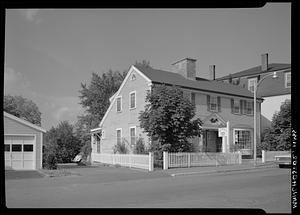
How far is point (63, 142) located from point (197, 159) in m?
11.4

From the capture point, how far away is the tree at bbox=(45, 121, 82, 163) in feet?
84.4

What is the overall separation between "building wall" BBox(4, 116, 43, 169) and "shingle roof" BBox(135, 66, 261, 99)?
752 centimetres

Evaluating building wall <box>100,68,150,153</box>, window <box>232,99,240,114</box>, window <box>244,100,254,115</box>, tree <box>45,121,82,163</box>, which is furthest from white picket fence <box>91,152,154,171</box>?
window <box>244,100,254,115</box>

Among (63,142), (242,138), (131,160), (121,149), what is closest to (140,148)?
(131,160)

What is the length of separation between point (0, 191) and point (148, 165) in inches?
438

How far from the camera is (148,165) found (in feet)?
58.6

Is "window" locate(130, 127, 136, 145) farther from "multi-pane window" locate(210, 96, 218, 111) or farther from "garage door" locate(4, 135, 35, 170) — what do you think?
"garage door" locate(4, 135, 35, 170)

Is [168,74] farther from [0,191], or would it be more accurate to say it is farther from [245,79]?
[0,191]

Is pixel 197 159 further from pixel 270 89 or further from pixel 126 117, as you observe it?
pixel 270 89

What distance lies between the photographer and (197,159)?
746 inches

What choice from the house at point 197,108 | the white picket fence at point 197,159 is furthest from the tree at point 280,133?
the white picket fence at point 197,159

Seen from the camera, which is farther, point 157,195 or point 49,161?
point 49,161

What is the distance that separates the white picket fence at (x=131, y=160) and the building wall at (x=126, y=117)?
1.69 meters
